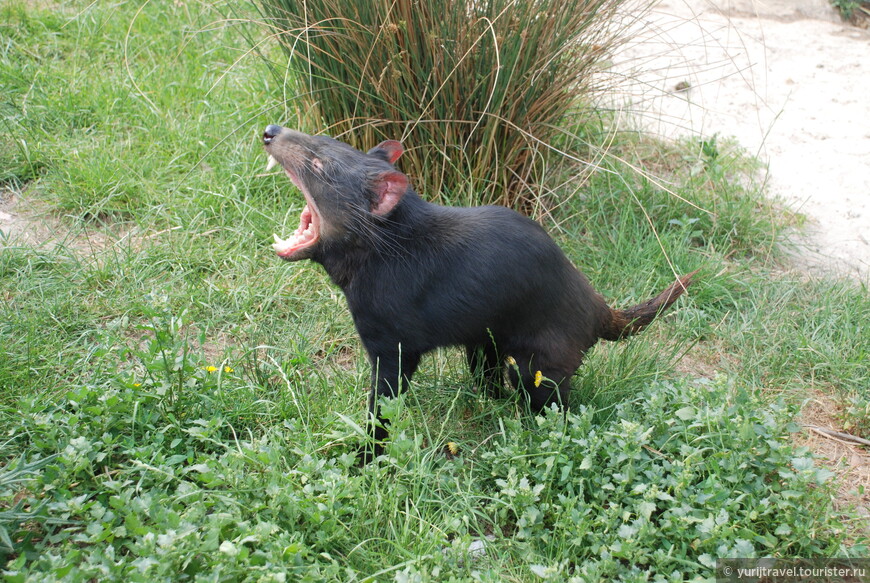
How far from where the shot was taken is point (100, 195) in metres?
3.92

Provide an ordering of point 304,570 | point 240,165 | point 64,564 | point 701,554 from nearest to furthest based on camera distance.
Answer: point 64,564, point 304,570, point 701,554, point 240,165

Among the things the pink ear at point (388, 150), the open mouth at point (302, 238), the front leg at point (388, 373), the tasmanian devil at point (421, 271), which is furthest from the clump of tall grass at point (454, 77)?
the front leg at point (388, 373)

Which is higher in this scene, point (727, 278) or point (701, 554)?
point (727, 278)

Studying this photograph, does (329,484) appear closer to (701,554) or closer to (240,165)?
(701,554)

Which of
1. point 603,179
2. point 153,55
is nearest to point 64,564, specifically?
point 603,179

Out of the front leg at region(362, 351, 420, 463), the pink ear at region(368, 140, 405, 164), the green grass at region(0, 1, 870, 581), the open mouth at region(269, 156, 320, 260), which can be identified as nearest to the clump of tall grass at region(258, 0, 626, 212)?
the green grass at region(0, 1, 870, 581)

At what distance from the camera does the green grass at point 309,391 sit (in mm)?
2176

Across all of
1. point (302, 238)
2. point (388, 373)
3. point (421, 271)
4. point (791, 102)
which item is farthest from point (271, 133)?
point (791, 102)

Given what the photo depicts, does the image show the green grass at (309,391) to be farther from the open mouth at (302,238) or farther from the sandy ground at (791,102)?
the open mouth at (302,238)

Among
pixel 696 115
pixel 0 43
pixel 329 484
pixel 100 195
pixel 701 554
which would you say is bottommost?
pixel 701 554

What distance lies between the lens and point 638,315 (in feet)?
9.56

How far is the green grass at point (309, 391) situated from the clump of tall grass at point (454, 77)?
17.5 inches

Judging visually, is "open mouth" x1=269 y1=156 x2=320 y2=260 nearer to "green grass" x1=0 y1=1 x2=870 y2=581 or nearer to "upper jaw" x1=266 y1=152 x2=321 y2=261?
"upper jaw" x1=266 y1=152 x2=321 y2=261

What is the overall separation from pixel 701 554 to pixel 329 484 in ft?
3.84
